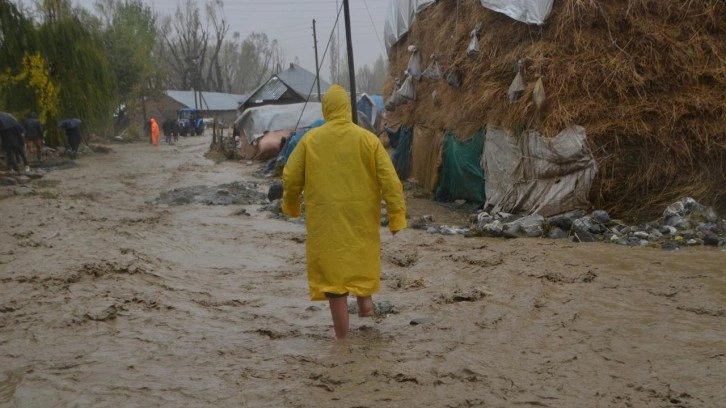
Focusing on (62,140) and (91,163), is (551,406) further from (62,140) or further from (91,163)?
(62,140)

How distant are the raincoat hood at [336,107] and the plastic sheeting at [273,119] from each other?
1947cm

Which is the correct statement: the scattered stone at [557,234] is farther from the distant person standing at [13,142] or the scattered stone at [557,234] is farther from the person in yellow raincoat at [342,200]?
the distant person standing at [13,142]

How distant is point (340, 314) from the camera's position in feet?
12.9

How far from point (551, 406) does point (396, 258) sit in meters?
3.93

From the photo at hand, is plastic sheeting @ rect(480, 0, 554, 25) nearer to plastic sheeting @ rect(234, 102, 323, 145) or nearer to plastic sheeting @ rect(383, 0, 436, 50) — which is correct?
plastic sheeting @ rect(383, 0, 436, 50)

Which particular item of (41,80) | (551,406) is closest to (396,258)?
(551,406)

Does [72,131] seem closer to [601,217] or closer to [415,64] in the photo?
[415,64]

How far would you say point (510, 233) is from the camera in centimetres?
789

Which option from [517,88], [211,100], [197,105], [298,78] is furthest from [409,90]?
[211,100]

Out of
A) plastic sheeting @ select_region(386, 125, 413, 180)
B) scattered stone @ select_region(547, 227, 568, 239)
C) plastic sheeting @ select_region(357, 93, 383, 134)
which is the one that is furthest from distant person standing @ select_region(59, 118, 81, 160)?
scattered stone @ select_region(547, 227, 568, 239)

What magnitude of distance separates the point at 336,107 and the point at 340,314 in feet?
4.06

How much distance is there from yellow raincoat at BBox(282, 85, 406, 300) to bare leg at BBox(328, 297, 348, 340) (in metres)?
0.12

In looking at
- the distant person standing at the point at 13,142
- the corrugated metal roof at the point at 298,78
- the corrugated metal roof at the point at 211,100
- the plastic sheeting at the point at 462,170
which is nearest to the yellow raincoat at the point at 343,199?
the plastic sheeting at the point at 462,170

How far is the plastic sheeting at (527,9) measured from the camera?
8.85m
